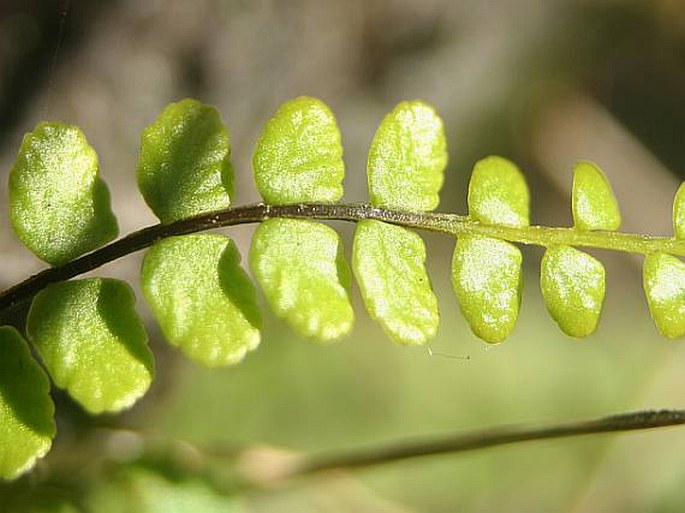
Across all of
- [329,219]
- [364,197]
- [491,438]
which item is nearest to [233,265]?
[329,219]

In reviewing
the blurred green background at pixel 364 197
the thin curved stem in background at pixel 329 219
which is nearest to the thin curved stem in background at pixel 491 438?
the blurred green background at pixel 364 197

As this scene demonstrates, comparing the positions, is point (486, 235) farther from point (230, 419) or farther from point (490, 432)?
point (230, 419)

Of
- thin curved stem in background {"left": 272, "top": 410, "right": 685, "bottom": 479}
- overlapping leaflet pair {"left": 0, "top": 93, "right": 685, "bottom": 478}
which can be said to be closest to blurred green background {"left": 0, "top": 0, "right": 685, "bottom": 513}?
thin curved stem in background {"left": 272, "top": 410, "right": 685, "bottom": 479}

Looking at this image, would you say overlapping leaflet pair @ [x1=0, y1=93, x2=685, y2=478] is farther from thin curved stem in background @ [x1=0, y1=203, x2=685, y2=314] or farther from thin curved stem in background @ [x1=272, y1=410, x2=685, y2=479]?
thin curved stem in background @ [x1=272, y1=410, x2=685, y2=479]

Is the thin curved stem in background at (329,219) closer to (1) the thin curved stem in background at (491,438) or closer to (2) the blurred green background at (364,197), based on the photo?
(1) the thin curved stem in background at (491,438)

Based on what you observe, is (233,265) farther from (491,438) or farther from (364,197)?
(364,197)
